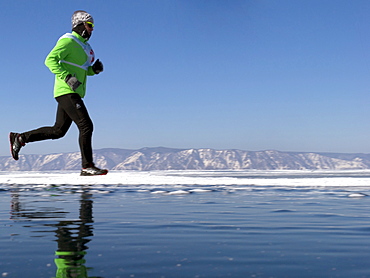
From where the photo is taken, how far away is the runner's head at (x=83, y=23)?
7.84 meters

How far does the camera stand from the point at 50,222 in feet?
9.40

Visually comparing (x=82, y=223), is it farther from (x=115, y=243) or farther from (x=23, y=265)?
(x=23, y=265)

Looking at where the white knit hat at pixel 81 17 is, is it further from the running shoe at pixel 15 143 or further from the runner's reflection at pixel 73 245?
the runner's reflection at pixel 73 245

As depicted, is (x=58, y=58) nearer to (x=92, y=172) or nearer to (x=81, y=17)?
(x=81, y=17)

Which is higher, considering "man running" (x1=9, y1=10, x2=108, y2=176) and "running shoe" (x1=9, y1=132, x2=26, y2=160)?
"man running" (x1=9, y1=10, x2=108, y2=176)

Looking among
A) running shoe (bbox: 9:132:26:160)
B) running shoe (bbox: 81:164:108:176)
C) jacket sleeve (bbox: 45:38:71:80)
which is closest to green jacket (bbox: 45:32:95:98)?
jacket sleeve (bbox: 45:38:71:80)

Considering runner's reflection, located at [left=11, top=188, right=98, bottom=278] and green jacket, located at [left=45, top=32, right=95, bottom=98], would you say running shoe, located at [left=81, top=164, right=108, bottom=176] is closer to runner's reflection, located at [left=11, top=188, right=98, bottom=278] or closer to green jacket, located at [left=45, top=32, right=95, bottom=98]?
green jacket, located at [left=45, top=32, right=95, bottom=98]

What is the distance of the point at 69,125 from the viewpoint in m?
7.86

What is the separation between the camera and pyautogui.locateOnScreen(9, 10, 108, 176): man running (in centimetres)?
745

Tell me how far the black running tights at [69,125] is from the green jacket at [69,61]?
16 cm

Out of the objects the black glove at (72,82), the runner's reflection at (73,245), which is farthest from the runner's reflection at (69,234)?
the black glove at (72,82)

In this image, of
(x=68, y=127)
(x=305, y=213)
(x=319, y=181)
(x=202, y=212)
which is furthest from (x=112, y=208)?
(x=68, y=127)

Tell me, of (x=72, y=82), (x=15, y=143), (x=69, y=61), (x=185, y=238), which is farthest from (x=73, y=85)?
(x=185, y=238)

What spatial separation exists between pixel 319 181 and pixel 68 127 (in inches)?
156
